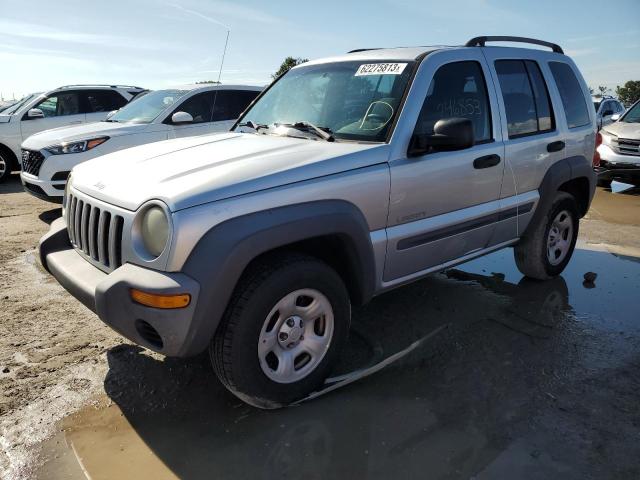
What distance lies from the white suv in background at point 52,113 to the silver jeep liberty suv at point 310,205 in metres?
7.71

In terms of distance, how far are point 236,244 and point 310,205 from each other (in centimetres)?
48

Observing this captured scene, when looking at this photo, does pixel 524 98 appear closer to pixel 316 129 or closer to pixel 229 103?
pixel 316 129

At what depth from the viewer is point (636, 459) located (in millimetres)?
2451

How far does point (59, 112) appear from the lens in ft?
34.7

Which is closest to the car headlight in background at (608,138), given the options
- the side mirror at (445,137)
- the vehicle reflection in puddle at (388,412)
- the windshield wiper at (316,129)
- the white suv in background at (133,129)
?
the white suv in background at (133,129)

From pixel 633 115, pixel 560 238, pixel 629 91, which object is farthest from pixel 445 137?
pixel 629 91

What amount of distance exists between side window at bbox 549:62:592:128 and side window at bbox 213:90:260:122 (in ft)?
16.1

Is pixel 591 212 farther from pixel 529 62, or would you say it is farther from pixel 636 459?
pixel 636 459

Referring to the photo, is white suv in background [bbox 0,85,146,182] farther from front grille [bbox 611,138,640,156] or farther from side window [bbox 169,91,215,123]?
front grille [bbox 611,138,640,156]

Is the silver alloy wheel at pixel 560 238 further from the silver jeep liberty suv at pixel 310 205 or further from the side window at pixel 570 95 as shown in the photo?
the side window at pixel 570 95

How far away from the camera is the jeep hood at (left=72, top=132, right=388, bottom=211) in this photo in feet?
8.20

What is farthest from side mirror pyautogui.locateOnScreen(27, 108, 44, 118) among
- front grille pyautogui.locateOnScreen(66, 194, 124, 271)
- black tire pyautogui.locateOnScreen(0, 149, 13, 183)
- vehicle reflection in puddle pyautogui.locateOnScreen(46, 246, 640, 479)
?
vehicle reflection in puddle pyautogui.locateOnScreen(46, 246, 640, 479)

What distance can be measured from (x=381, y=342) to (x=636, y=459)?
160cm

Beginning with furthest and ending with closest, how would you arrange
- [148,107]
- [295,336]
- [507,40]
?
[148,107], [507,40], [295,336]
